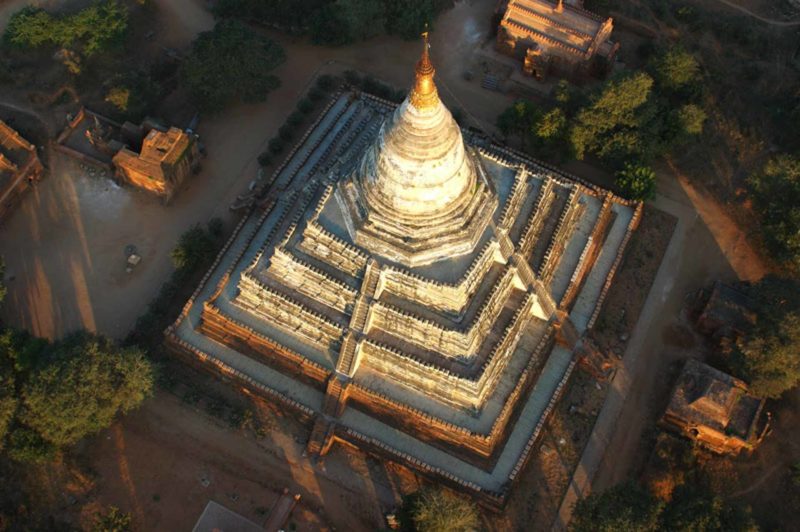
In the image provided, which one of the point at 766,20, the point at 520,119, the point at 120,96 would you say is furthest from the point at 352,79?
the point at 766,20

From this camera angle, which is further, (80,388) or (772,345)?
(772,345)

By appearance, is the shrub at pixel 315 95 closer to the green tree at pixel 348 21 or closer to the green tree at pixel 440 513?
the green tree at pixel 348 21

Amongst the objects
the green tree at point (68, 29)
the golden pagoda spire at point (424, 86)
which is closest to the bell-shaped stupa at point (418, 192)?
the golden pagoda spire at point (424, 86)

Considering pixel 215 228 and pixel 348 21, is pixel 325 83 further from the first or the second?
pixel 215 228

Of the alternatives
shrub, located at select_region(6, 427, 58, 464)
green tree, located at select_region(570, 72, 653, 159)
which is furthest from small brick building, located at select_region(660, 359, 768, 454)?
shrub, located at select_region(6, 427, 58, 464)

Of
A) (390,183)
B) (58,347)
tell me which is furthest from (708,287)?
(58,347)

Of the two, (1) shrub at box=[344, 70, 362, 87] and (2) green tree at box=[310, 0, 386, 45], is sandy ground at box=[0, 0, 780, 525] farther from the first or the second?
(2) green tree at box=[310, 0, 386, 45]
